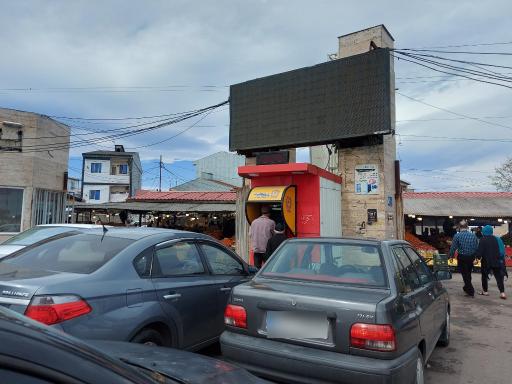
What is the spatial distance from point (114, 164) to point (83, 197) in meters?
4.95

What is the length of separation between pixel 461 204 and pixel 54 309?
20429 millimetres

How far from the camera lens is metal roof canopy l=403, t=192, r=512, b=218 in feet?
59.6

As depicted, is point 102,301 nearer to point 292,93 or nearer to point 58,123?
point 292,93

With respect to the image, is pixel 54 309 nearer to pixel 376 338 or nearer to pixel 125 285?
pixel 125 285

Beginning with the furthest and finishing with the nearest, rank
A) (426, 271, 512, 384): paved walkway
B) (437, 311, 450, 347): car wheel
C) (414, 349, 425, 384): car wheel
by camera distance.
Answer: (437, 311, 450, 347): car wheel, (426, 271, 512, 384): paved walkway, (414, 349, 425, 384): car wheel

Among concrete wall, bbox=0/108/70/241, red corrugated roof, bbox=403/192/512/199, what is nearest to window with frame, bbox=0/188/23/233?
concrete wall, bbox=0/108/70/241

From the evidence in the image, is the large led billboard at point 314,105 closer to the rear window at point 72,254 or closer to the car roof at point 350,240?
the car roof at point 350,240

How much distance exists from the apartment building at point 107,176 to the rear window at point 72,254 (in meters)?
42.2

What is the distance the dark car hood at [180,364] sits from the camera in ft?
6.88

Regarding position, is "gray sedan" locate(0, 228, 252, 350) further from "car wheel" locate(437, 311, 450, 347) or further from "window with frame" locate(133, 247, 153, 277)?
"car wheel" locate(437, 311, 450, 347)

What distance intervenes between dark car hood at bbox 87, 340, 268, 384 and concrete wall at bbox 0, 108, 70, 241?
1499 cm

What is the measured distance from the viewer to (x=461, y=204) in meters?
19.8

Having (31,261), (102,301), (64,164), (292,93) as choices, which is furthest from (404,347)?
(64,164)

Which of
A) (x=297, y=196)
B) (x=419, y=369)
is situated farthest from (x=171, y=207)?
Answer: (x=419, y=369)
